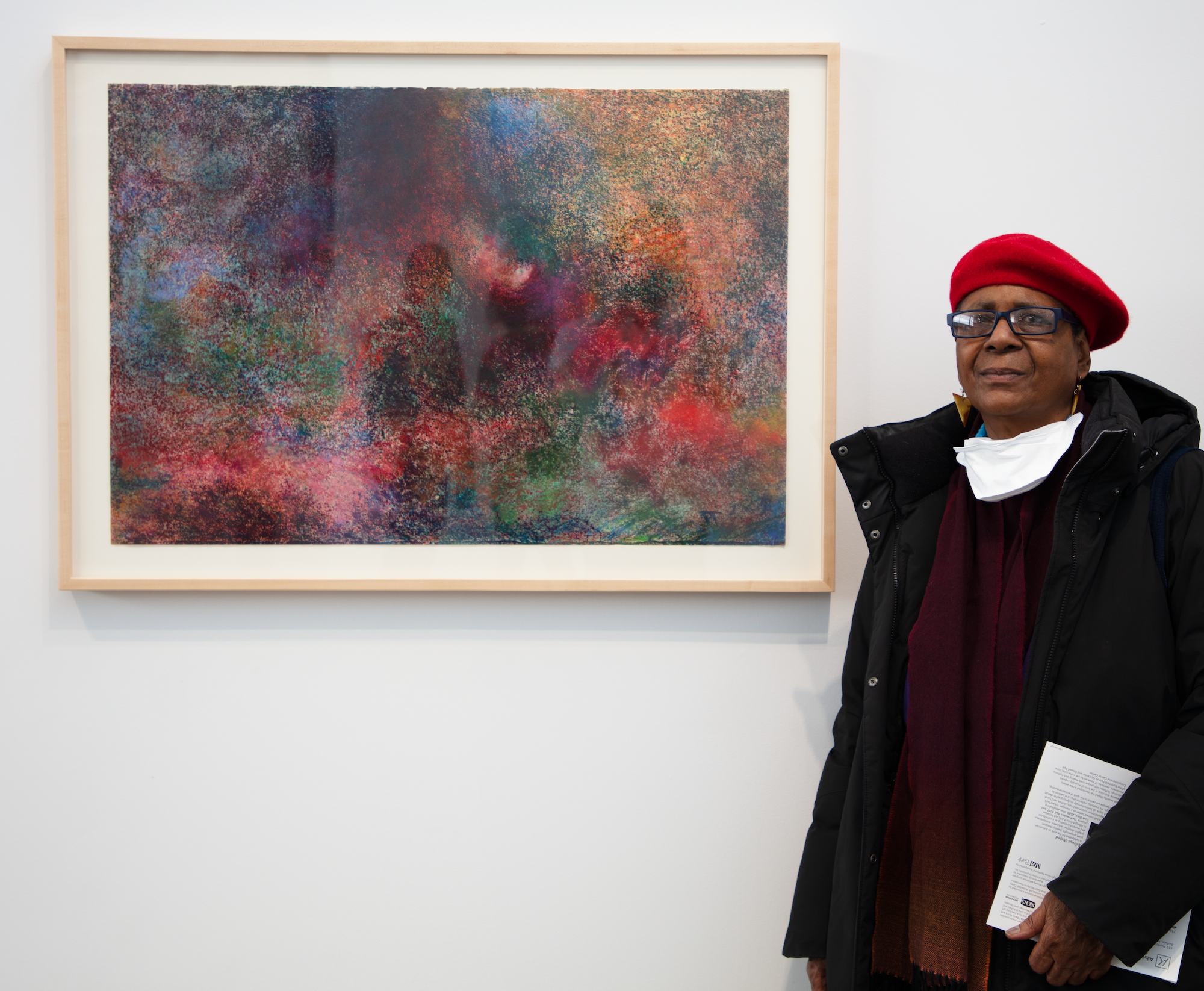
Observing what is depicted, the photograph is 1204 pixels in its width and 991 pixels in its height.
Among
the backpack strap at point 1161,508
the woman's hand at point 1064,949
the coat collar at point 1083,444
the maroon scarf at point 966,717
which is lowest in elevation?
the woman's hand at point 1064,949

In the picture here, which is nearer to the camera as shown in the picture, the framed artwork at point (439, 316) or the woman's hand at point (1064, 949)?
the woman's hand at point (1064, 949)

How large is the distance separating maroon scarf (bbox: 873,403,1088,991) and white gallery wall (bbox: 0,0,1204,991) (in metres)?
0.35

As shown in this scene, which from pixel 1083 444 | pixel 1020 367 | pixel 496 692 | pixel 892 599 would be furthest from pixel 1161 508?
pixel 496 692

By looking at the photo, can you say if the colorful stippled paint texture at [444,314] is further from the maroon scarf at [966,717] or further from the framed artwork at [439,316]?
the maroon scarf at [966,717]

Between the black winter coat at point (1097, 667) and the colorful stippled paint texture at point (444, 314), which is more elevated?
the colorful stippled paint texture at point (444, 314)

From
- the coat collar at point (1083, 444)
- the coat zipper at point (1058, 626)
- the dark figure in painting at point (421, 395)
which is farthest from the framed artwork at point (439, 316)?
the coat zipper at point (1058, 626)

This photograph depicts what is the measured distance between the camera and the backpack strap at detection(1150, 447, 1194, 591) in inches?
38.7

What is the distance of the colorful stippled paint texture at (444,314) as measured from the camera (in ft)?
4.50

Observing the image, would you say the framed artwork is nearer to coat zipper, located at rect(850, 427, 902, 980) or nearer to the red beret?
coat zipper, located at rect(850, 427, 902, 980)

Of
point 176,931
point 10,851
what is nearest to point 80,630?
point 10,851

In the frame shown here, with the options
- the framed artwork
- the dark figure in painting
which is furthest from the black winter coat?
the dark figure in painting

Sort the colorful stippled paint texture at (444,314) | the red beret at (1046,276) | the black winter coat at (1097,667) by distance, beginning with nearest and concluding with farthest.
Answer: the black winter coat at (1097,667)
the red beret at (1046,276)
the colorful stippled paint texture at (444,314)

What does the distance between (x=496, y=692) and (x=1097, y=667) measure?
37.1 inches

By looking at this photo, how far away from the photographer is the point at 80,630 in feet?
4.65
